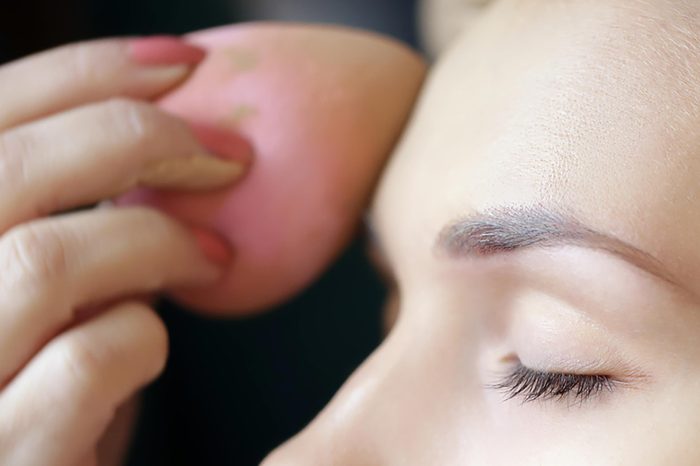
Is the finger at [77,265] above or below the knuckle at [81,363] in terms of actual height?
above

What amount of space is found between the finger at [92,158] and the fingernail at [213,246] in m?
0.05

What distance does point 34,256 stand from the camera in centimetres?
58

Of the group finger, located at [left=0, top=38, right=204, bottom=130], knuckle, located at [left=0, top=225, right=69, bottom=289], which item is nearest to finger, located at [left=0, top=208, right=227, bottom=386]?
knuckle, located at [left=0, top=225, right=69, bottom=289]

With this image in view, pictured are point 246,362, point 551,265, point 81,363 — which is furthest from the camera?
point 246,362

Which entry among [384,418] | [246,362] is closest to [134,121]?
[384,418]

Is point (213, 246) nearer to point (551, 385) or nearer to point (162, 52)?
point (162, 52)

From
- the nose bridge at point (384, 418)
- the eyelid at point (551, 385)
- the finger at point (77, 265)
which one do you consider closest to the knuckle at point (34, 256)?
the finger at point (77, 265)

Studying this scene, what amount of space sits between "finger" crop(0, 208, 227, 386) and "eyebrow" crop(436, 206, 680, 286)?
0.24m

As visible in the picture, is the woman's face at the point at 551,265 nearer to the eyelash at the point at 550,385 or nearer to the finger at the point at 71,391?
the eyelash at the point at 550,385

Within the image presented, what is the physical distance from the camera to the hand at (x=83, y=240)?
0.57 metres

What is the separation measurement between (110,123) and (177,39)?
0.47 feet

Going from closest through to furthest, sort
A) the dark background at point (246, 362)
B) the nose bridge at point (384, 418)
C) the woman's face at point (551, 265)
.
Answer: the woman's face at point (551, 265), the nose bridge at point (384, 418), the dark background at point (246, 362)

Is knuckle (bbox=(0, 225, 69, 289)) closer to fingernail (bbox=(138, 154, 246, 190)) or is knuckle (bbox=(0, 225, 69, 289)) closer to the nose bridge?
fingernail (bbox=(138, 154, 246, 190))

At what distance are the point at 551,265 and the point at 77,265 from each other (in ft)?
1.21
